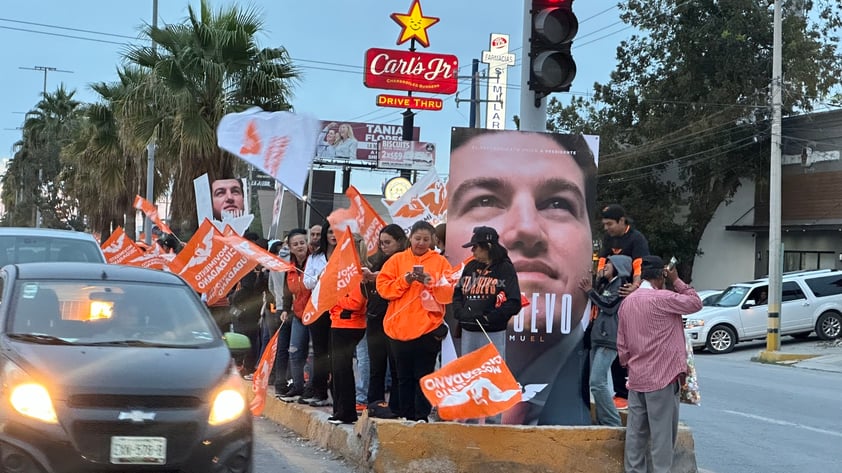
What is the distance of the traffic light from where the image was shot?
26.2ft

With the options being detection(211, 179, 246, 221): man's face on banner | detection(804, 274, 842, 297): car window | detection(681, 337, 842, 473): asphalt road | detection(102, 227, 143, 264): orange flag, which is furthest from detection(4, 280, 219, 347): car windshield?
detection(804, 274, 842, 297): car window

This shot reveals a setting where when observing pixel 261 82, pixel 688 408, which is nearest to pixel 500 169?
pixel 688 408

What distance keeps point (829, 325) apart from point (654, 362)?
67.2 ft

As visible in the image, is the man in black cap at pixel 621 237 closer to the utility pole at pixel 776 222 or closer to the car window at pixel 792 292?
the utility pole at pixel 776 222

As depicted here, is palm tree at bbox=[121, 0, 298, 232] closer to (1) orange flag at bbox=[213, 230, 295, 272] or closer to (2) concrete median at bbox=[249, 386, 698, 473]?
(1) orange flag at bbox=[213, 230, 295, 272]

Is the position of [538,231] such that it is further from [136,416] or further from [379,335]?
[136,416]

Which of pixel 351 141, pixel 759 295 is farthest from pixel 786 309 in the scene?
pixel 351 141

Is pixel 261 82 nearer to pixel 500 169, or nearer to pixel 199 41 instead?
pixel 199 41

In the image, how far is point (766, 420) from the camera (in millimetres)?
12125

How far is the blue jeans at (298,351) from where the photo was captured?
33.7ft

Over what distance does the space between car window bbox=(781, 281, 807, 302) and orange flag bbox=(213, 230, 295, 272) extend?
1905 centimetres

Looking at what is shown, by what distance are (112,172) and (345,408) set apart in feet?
80.1

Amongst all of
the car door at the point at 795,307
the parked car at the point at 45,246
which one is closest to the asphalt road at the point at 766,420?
the car door at the point at 795,307

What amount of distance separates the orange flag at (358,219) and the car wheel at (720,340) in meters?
16.8
